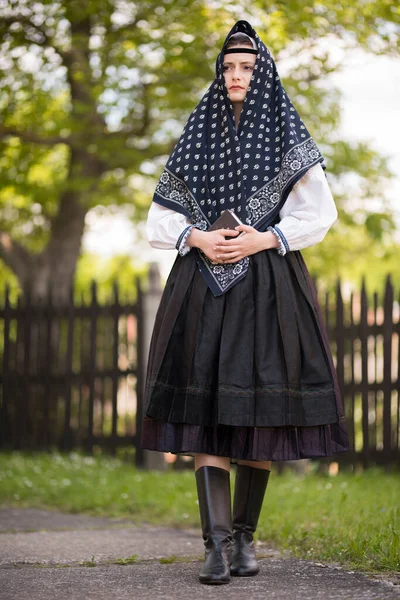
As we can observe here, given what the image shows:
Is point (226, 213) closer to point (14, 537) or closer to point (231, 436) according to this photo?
point (231, 436)

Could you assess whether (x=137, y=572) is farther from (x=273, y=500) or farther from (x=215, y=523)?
(x=273, y=500)

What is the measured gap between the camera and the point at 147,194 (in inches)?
562

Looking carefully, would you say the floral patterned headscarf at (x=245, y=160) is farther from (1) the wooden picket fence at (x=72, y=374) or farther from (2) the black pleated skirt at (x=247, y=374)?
(1) the wooden picket fence at (x=72, y=374)

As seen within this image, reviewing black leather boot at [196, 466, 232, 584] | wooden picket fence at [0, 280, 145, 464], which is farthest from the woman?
wooden picket fence at [0, 280, 145, 464]

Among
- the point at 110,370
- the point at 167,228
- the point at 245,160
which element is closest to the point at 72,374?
the point at 110,370

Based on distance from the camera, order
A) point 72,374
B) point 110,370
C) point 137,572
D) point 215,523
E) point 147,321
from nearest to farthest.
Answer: point 215,523
point 137,572
point 147,321
point 110,370
point 72,374

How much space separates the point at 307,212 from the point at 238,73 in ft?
2.08

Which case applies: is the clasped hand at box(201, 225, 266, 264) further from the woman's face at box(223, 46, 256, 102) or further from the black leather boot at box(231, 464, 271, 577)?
the black leather boot at box(231, 464, 271, 577)

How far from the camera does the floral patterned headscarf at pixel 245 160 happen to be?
3334mm

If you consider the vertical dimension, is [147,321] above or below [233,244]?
below

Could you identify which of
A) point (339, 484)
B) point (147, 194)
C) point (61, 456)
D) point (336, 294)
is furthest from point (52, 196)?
point (339, 484)

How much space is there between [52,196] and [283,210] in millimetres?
8321

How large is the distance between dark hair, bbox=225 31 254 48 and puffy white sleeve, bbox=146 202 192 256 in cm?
72

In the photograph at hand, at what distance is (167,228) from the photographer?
3.43 meters
